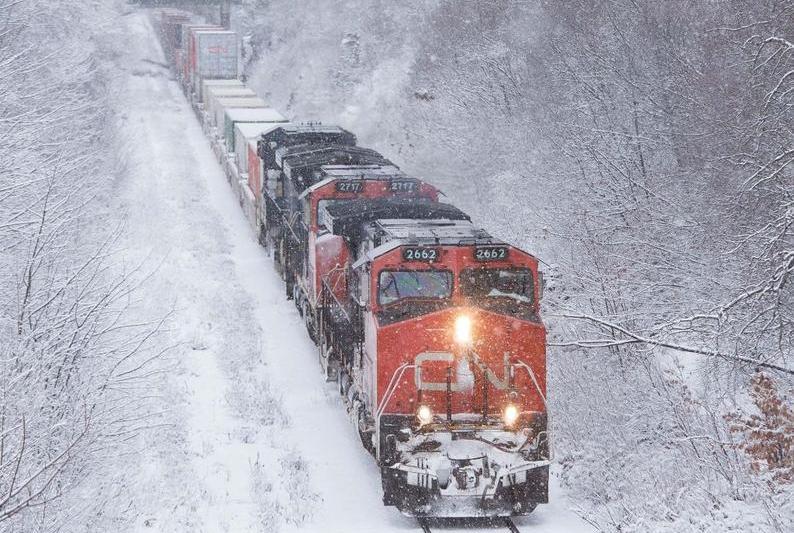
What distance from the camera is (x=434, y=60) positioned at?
4484cm

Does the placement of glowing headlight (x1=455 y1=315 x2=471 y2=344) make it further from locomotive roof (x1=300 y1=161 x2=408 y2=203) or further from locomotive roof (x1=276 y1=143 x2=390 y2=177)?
locomotive roof (x1=276 y1=143 x2=390 y2=177)

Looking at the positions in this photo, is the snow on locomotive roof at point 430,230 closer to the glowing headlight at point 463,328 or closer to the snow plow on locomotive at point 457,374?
the snow plow on locomotive at point 457,374

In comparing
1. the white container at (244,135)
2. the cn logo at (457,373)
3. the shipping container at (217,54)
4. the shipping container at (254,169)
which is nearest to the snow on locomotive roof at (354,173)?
the cn logo at (457,373)

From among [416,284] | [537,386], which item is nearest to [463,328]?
[416,284]

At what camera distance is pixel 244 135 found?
111ft

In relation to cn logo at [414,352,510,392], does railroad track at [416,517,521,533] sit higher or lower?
lower

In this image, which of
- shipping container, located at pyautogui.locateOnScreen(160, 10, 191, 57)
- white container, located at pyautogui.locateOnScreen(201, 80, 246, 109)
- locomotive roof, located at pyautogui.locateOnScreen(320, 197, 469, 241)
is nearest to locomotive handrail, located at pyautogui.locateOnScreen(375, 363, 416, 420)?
locomotive roof, located at pyautogui.locateOnScreen(320, 197, 469, 241)

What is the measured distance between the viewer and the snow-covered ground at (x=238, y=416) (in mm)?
13117

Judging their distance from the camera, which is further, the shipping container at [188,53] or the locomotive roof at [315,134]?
the shipping container at [188,53]

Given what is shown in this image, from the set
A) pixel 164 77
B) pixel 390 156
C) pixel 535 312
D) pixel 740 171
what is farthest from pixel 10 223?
pixel 164 77

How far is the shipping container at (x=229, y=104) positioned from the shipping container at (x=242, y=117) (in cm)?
95

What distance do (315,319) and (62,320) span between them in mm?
9497

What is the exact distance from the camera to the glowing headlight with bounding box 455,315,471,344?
42.0 ft

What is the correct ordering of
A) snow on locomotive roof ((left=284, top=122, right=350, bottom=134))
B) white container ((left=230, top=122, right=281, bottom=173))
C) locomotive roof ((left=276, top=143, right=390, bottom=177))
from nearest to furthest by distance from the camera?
1. locomotive roof ((left=276, top=143, right=390, bottom=177))
2. snow on locomotive roof ((left=284, top=122, right=350, bottom=134))
3. white container ((left=230, top=122, right=281, bottom=173))
